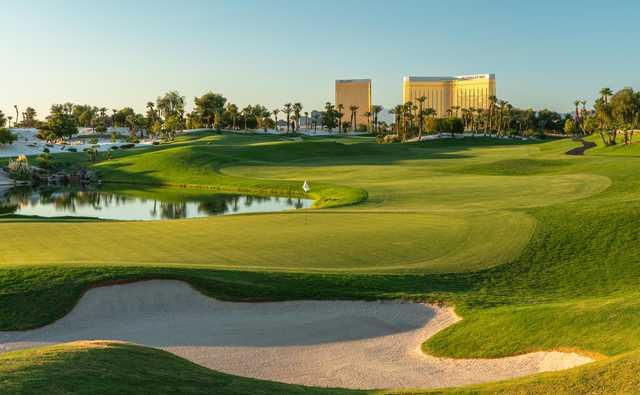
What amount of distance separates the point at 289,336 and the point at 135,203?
52.2m

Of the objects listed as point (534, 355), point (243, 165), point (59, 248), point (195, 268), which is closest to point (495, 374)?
point (534, 355)

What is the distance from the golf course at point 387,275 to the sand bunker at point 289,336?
309 millimetres

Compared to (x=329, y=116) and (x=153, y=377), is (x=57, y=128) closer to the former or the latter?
(x=329, y=116)

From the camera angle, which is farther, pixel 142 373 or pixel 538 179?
pixel 538 179

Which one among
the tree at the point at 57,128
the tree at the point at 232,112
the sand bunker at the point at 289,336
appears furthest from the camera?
the tree at the point at 232,112

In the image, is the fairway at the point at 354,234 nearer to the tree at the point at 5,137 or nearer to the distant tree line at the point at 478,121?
the tree at the point at 5,137

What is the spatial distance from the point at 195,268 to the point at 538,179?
43.0 meters

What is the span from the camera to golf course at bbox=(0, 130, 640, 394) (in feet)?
33.9

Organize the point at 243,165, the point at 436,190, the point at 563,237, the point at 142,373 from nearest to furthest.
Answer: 1. the point at 142,373
2. the point at 563,237
3. the point at 436,190
4. the point at 243,165

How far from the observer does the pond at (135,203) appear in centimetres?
5556

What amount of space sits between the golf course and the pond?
14743 mm

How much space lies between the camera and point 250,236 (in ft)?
94.8

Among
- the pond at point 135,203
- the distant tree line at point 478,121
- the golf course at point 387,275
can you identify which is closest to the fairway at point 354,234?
the golf course at point 387,275

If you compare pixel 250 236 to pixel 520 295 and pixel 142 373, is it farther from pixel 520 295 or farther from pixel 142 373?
pixel 142 373
